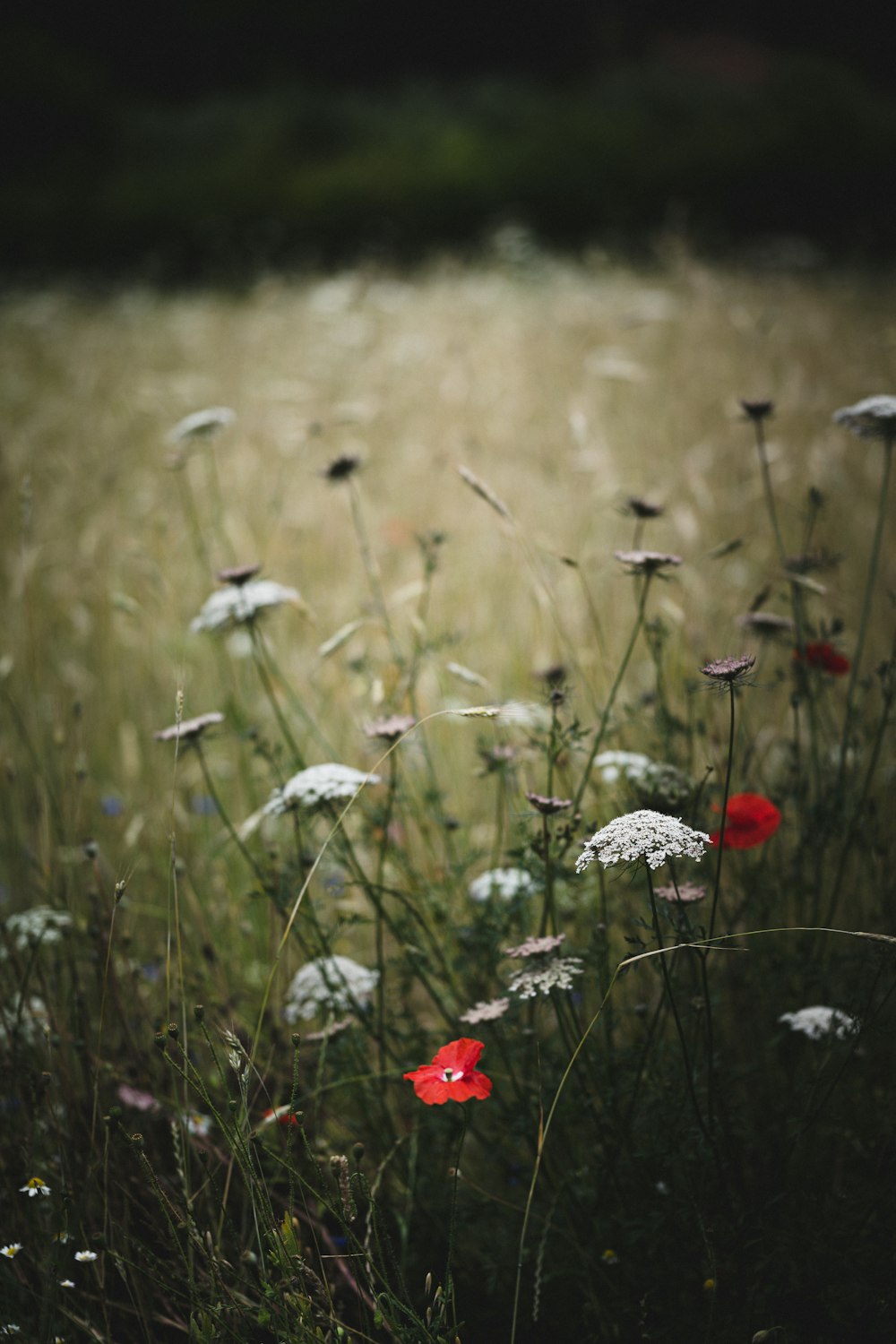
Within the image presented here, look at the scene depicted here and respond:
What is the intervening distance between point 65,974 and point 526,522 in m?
1.85

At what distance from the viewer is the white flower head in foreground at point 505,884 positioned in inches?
42.8

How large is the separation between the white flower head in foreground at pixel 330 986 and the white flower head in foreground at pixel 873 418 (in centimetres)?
95

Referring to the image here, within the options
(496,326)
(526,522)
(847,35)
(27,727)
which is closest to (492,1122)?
(27,727)

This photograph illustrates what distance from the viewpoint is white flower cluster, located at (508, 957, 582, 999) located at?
842 mm

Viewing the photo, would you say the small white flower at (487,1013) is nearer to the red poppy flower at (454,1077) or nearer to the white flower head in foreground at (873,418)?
the red poppy flower at (454,1077)

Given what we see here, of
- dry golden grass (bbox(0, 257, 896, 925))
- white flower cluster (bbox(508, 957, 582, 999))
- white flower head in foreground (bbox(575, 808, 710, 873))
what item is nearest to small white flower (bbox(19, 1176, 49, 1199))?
dry golden grass (bbox(0, 257, 896, 925))

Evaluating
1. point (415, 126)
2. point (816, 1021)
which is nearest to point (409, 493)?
point (816, 1021)

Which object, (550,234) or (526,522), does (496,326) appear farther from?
(550,234)

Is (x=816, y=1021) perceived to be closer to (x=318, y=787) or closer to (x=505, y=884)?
(x=505, y=884)

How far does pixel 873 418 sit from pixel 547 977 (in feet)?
2.79

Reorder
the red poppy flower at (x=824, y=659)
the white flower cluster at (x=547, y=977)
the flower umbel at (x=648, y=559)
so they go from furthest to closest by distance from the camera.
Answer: the red poppy flower at (x=824, y=659)
the flower umbel at (x=648, y=559)
the white flower cluster at (x=547, y=977)

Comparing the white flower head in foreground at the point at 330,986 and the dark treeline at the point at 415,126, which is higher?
the dark treeline at the point at 415,126

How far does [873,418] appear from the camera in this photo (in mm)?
1202

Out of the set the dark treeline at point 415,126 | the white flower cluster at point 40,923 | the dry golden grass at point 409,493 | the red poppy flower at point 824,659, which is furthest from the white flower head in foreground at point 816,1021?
the dark treeline at point 415,126
